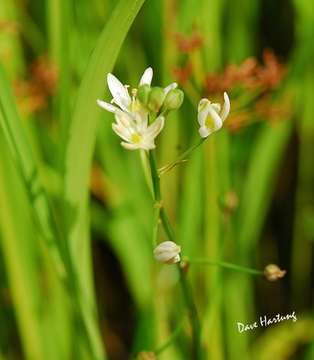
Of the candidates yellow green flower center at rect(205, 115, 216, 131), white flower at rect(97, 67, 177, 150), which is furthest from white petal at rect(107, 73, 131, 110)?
yellow green flower center at rect(205, 115, 216, 131)

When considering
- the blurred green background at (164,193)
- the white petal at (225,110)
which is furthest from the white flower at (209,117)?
the blurred green background at (164,193)

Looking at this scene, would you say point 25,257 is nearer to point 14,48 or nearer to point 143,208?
point 143,208

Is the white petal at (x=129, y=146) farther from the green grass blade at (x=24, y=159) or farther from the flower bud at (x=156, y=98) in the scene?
the green grass blade at (x=24, y=159)

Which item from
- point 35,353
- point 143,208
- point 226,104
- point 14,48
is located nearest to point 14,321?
point 35,353

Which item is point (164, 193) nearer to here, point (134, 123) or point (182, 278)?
point (182, 278)

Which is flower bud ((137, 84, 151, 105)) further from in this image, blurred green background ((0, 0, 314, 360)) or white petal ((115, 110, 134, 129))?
blurred green background ((0, 0, 314, 360))

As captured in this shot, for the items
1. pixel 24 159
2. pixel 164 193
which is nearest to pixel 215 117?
pixel 24 159
